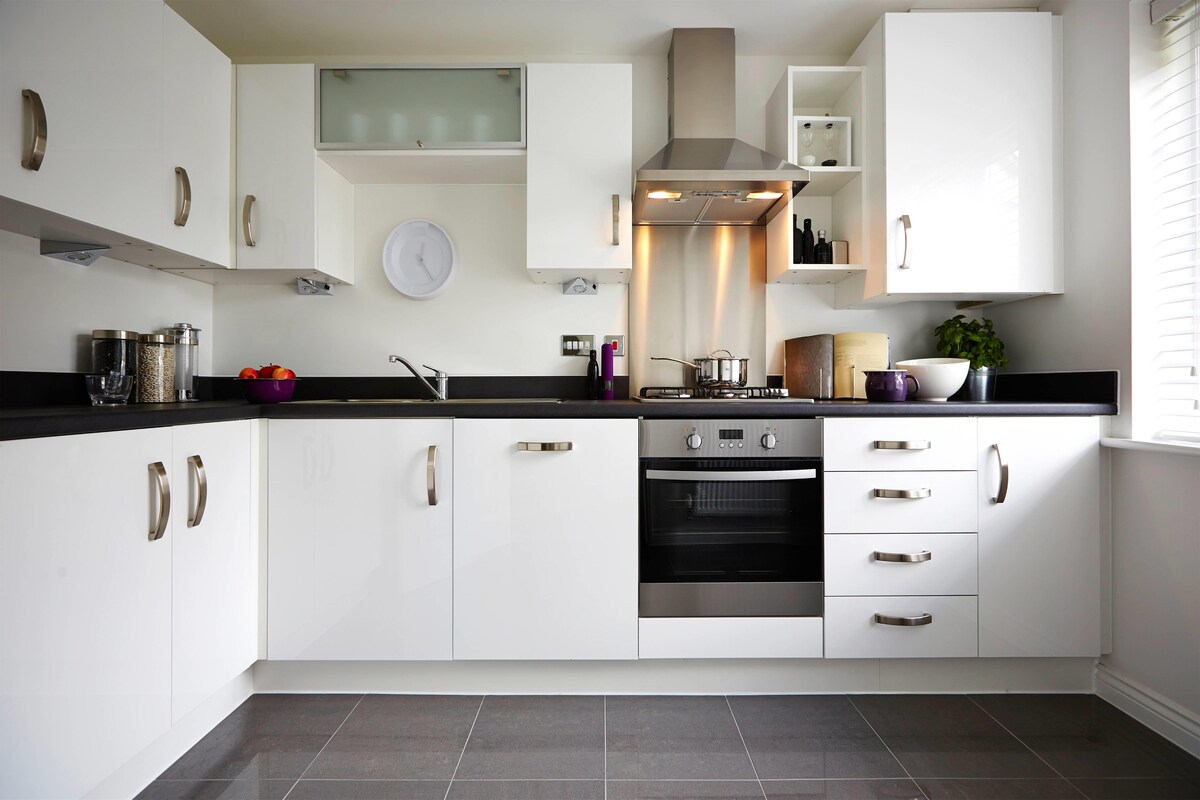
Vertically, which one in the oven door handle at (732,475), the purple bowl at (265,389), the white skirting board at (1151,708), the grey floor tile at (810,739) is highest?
the purple bowl at (265,389)

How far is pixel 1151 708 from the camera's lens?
1.92 meters

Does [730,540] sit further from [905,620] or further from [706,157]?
[706,157]

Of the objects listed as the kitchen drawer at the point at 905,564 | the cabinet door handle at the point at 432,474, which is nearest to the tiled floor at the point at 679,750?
the kitchen drawer at the point at 905,564

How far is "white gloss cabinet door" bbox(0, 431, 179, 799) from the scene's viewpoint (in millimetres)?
1200

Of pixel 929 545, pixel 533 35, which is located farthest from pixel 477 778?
pixel 533 35

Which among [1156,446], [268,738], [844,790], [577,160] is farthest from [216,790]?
[1156,446]

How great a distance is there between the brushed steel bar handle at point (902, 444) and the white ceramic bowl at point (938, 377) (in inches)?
12.2

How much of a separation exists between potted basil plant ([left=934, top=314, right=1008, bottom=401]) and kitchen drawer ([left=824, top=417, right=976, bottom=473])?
0.42 meters

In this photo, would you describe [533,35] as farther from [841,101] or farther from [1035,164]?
[1035,164]

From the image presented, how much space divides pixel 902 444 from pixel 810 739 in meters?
0.94

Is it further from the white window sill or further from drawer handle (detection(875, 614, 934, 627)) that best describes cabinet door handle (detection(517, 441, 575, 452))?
the white window sill

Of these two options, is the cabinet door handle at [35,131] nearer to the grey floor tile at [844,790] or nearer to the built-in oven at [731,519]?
the built-in oven at [731,519]

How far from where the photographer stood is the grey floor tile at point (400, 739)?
1693 mm

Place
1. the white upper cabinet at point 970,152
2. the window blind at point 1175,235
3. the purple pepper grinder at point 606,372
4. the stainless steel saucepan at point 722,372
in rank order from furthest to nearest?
the purple pepper grinder at point 606,372 → the stainless steel saucepan at point 722,372 → the white upper cabinet at point 970,152 → the window blind at point 1175,235
